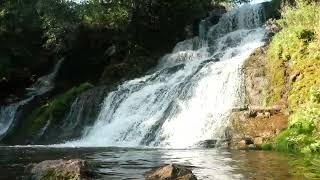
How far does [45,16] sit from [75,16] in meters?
2.35

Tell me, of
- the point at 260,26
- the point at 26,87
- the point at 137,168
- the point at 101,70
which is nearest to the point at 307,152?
the point at 137,168

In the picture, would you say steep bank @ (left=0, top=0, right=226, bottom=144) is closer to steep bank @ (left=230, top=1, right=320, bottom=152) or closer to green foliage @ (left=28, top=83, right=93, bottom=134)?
green foliage @ (left=28, top=83, right=93, bottom=134)

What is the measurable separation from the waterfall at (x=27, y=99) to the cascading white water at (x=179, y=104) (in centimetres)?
801

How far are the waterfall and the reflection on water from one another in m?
16.7

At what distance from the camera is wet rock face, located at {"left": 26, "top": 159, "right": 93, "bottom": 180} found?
37.2 feet

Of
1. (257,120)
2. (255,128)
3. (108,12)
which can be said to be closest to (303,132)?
(255,128)

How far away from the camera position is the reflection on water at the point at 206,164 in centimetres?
1230

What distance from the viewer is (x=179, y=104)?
84.1 ft

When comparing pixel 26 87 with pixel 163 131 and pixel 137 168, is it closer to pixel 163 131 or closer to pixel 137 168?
pixel 163 131

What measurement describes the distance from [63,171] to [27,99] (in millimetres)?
26524

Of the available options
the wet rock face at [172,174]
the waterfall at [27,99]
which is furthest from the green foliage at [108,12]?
the wet rock face at [172,174]

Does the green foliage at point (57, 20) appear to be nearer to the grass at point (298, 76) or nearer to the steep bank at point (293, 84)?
the steep bank at point (293, 84)

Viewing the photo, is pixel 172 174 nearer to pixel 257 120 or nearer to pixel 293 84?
pixel 257 120

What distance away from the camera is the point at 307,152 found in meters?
16.9
